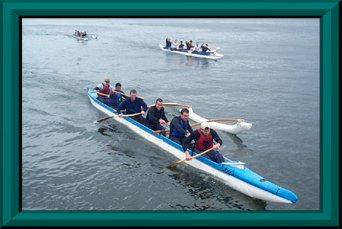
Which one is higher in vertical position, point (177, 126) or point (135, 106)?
point (135, 106)

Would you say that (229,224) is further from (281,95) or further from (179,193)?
(281,95)

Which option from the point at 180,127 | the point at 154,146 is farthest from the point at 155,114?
the point at 180,127

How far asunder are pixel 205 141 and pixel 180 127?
1.63 m

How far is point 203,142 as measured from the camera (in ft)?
44.4

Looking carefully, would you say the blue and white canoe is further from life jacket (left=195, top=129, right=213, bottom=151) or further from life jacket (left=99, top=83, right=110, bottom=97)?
life jacket (left=99, top=83, right=110, bottom=97)

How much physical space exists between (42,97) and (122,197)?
14.3 meters

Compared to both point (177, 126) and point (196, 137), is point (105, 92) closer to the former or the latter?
point (177, 126)

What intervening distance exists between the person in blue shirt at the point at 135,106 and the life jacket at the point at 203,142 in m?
4.38

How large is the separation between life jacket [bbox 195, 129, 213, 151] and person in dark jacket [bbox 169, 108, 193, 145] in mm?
1263

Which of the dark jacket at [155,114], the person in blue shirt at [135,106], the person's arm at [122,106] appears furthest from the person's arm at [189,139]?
the person's arm at [122,106]

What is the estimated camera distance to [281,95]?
27.0m

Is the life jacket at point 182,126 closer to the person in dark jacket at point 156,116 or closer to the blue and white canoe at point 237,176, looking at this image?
the blue and white canoe at point 237,176

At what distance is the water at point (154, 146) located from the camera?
1300 centimetres

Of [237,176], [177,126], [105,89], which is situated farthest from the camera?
[105,89]
